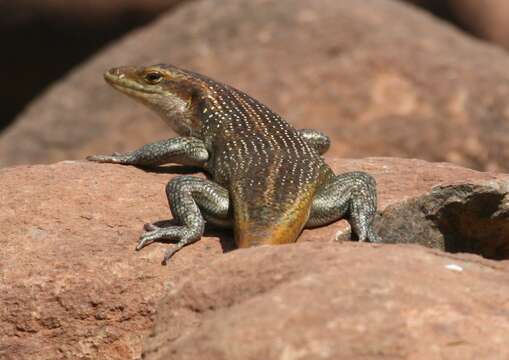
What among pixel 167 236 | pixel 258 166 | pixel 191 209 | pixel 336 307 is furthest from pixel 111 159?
pixel 336 307

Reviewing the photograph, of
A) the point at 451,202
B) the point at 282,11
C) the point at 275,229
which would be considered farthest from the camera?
the point at 282,11

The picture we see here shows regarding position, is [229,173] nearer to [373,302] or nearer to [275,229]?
[275,229]

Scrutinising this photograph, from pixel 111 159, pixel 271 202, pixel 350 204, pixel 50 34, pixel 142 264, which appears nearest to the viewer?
pixel 142 264

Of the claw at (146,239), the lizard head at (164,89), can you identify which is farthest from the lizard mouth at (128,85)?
the claw at (146,239)

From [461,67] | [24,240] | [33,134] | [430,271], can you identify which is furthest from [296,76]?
[430,271]

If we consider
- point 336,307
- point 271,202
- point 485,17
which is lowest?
point 485,17

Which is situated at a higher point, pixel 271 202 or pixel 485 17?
pixel 271 202

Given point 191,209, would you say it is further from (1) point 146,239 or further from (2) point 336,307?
(2) point 336,307
